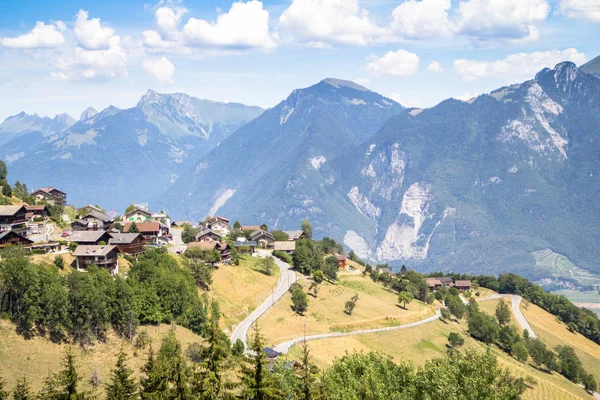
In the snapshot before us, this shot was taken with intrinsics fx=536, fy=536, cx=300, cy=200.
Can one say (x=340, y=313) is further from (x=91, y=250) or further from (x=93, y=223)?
(x=93, y=223)

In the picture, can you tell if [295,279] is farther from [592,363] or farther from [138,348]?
[592,363]

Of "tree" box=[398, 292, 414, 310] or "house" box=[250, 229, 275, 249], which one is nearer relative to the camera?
"tree" box=[398, 292, 414, 310]

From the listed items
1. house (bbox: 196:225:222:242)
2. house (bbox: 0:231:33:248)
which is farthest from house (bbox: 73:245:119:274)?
house (bbox: 196:225:222:242)

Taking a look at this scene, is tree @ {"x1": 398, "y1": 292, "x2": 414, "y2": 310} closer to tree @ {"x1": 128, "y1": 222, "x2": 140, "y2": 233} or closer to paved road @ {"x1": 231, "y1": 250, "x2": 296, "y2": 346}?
paved road @ {"x1": 231, "y1": 250, "x2": 296, "y2": 346}

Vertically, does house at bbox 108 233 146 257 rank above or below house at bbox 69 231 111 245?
below

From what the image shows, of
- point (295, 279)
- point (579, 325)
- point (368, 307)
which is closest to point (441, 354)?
point (368, 307)

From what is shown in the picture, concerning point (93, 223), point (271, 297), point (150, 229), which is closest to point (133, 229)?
point (150, 229)
